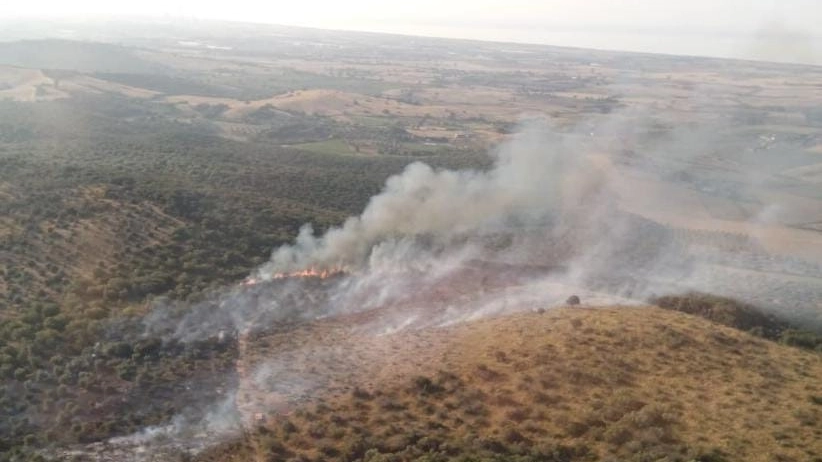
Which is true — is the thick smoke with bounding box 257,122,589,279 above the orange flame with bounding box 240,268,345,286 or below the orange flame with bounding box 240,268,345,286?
above

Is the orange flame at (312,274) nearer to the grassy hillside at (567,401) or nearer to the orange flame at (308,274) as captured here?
the orange flame at (308,274)

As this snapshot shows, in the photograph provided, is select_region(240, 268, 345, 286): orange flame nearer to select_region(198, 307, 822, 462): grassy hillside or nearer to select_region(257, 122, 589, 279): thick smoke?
select_region(257, 122, 589, 279): thick smoke

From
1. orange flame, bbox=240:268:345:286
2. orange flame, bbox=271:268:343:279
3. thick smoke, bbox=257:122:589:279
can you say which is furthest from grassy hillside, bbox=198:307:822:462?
thick smoke, bbox=257:122:589:279

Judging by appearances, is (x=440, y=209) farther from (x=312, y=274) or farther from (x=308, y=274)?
(x=308, y=274)

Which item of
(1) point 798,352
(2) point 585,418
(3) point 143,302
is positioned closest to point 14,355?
(3) point 143,302

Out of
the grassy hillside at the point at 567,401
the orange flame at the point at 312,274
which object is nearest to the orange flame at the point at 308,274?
the orange flame at the point at 312,274

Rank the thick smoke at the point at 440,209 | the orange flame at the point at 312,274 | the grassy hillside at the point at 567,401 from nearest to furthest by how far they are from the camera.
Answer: the grassy hillside at the point at 567,401 < the orange flame at the point at 312,274 < the thick smoke at the point at 440,209

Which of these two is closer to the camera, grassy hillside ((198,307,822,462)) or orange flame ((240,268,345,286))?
grassy hillside ((198,307,822,462))

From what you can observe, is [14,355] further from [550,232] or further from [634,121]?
[634,121]
